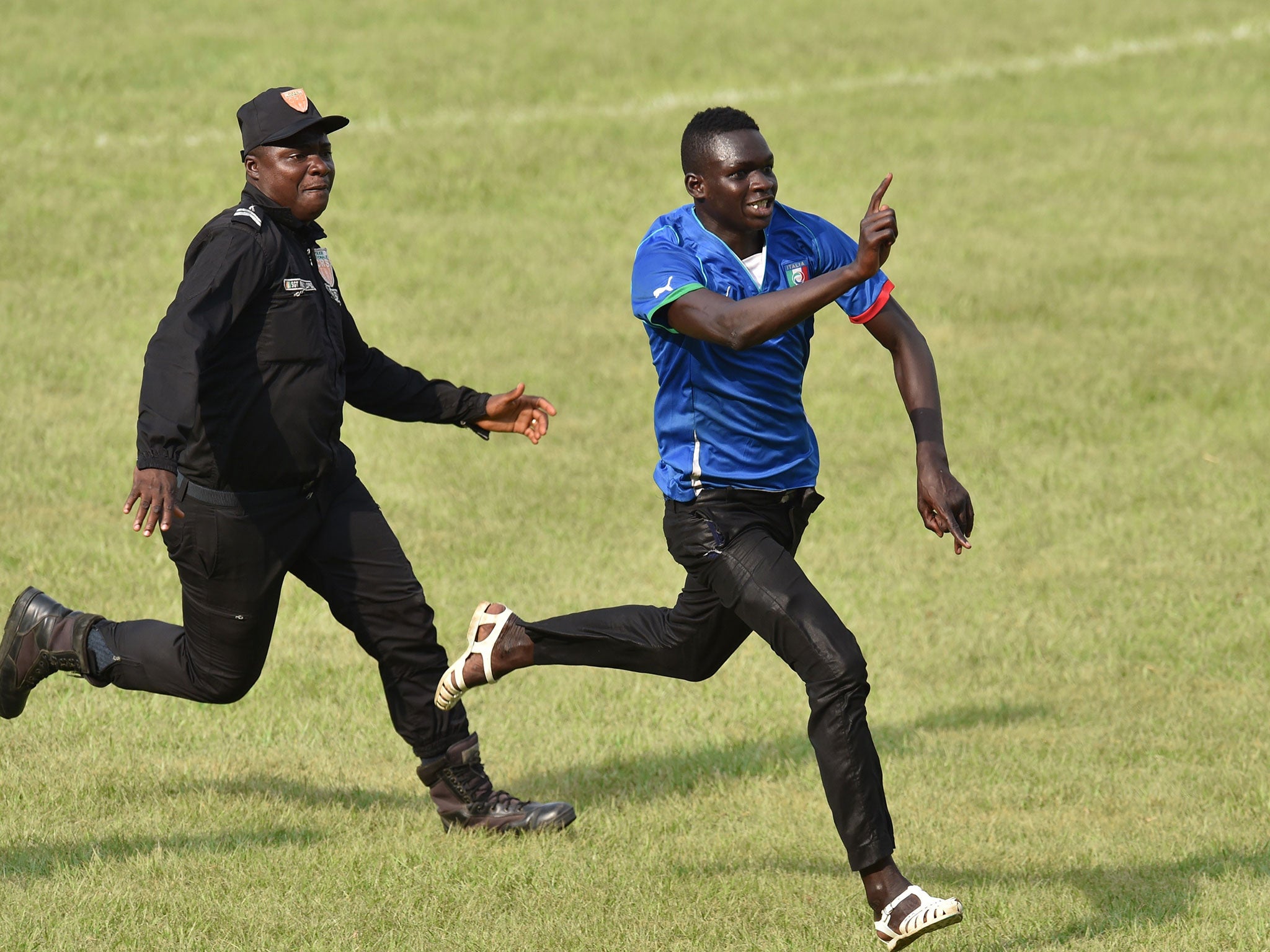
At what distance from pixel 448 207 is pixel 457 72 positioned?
4.51m

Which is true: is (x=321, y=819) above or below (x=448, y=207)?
below

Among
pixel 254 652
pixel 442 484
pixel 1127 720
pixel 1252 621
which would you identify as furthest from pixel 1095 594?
pixel 254 652

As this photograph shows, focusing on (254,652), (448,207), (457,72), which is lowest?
(254,652)

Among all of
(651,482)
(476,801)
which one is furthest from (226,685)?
(651,482)

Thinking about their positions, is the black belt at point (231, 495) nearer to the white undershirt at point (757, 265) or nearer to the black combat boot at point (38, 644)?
the black combat boot at point (38, 644)

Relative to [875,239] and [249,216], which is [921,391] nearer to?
[875,239]

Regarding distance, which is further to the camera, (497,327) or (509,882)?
(497,327)

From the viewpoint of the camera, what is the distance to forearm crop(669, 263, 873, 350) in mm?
4969

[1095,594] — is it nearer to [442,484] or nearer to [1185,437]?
Result: [1185,437]

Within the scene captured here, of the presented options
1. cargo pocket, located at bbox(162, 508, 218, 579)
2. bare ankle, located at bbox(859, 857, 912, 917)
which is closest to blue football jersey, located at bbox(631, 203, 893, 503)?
bare ankle, located at bbox(859, 857, 912, 917)

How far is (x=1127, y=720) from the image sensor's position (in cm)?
802

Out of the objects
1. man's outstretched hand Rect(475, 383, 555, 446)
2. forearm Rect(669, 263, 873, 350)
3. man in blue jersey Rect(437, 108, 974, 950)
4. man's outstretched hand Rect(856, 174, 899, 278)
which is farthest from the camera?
man's outstretched hand Rect(475, 383, 555, 446)

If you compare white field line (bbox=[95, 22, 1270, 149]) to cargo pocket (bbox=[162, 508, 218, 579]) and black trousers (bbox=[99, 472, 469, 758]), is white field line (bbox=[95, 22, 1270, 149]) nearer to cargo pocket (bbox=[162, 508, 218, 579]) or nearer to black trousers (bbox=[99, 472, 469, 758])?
black trousers (bbox=[99, 472, 469, 758])

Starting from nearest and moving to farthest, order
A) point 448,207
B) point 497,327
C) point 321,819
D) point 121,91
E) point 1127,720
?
point 321,819, point 1127,720, point 497,327, point 448,207, point 121,91
